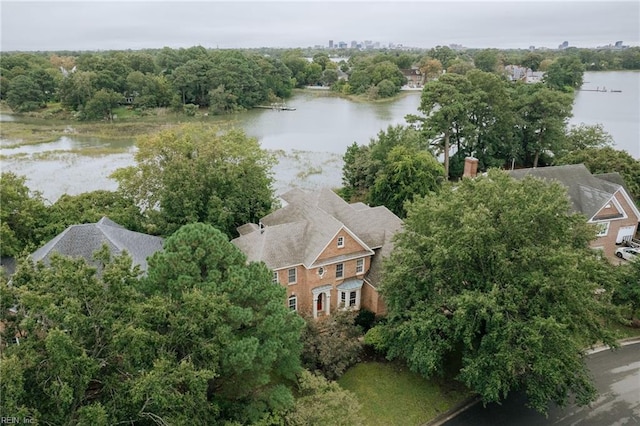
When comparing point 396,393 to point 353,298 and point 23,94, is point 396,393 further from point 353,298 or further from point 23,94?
point 23,94

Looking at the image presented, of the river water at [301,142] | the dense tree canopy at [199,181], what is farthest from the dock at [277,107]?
the dense tree canopy at [199,181]

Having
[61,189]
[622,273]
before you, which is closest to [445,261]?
[622,273]

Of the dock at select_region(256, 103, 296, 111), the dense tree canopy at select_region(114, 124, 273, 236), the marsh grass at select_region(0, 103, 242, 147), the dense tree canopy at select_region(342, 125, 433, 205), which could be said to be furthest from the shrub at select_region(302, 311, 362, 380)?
the dock at select_region(256, 103, 296, 111)

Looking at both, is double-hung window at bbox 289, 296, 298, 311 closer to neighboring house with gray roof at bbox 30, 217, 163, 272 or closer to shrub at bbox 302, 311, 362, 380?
shrub at bbox 302, 311, 362, 380

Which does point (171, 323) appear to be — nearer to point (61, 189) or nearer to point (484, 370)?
point (484, 370)

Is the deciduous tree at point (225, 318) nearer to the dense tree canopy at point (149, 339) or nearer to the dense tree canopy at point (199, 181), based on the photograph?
the dense tree canopy at point (149, 339)

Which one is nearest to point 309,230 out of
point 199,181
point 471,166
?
point 199,181

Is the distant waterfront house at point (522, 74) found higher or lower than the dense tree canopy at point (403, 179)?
higher
